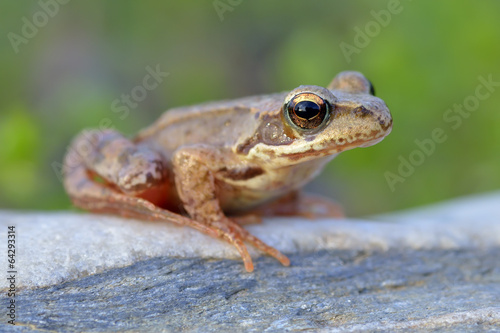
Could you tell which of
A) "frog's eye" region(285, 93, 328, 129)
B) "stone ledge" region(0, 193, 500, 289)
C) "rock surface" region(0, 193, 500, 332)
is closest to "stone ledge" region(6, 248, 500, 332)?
"rock surface" region(0, 193, 500, 332)

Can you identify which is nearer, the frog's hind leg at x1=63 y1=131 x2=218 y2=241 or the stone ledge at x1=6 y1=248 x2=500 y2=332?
the stone ledge at x1=6 y1=248 x2=500 y2=332

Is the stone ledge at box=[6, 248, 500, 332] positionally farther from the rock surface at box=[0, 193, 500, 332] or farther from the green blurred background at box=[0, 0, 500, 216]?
the green blurred background at box=[0, 0, 500, 216]

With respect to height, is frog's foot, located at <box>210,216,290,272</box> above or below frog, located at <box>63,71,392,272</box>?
below

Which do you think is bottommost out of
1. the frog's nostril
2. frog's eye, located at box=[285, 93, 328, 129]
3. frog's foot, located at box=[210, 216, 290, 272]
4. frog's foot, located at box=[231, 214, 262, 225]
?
frog's foot, located at box=[210, 216, 290, 272]

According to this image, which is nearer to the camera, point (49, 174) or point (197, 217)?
point (197, 217)

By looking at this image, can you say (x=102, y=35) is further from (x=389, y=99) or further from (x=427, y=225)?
(x=427, y=225)

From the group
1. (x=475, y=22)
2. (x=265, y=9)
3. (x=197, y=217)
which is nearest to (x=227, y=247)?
(x=197, y=217)
